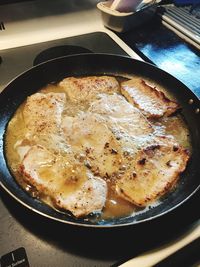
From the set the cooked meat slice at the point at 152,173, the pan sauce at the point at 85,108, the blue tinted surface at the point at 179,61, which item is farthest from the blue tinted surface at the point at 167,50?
the cooked meat slice at the point at 152,173

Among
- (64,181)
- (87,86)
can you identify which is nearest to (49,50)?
(87,86)

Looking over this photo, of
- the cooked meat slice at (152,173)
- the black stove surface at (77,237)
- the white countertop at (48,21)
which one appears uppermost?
the white countertop at (48,21)

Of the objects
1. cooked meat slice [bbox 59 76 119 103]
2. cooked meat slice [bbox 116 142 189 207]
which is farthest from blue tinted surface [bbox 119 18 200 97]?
cooked meat slice [bbox 116 142 189 207]

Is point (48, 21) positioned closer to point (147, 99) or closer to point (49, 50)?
point (49, 50)

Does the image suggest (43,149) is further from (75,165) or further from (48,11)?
(48,11)

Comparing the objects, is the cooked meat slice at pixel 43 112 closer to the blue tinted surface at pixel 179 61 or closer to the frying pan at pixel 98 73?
the frying pan at pixel 98 73
